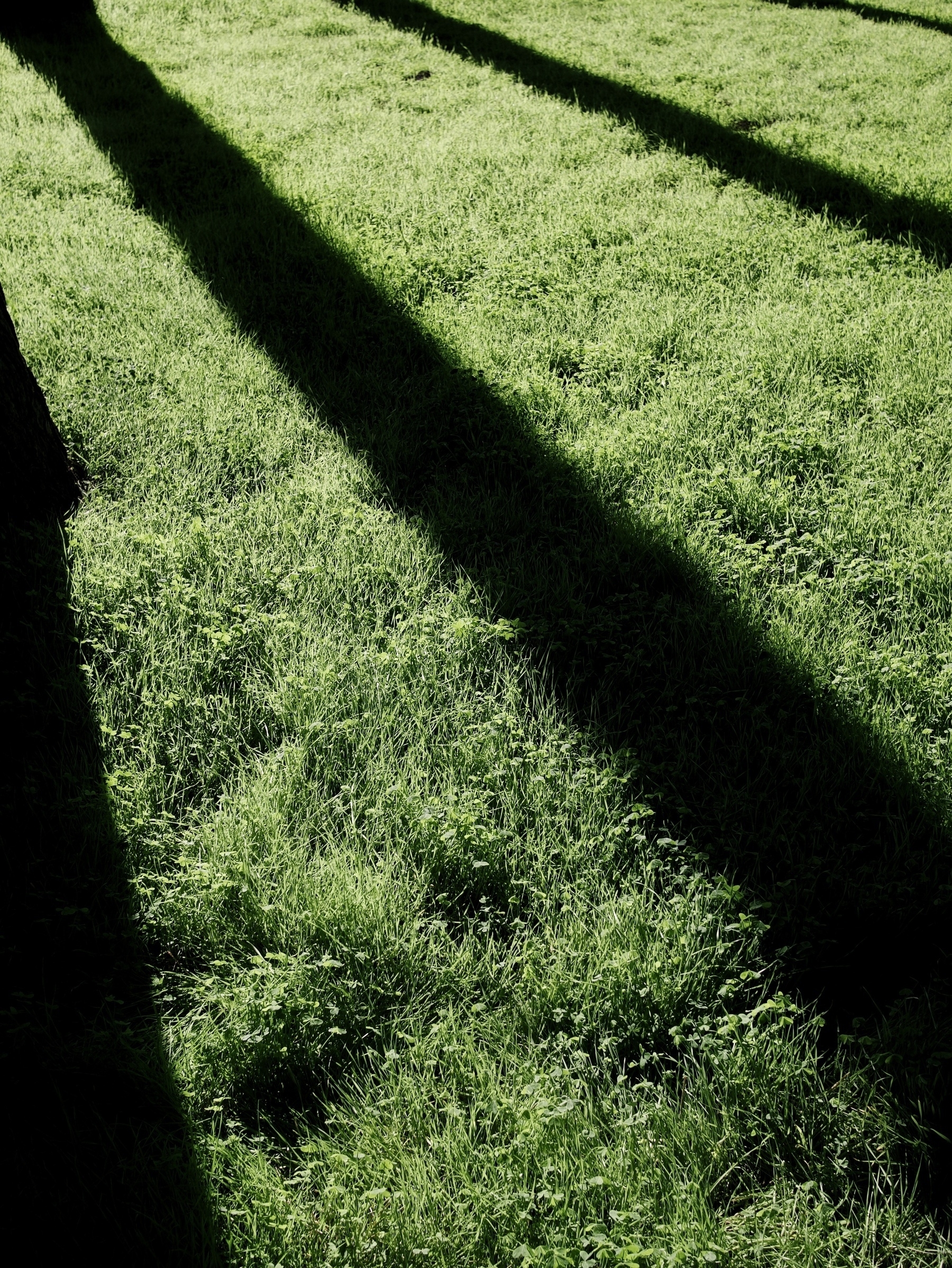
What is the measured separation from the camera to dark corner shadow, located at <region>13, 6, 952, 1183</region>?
223 centimetres

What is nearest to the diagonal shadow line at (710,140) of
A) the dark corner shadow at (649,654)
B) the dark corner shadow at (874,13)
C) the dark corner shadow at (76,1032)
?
the dark corner shadow at (649,654)

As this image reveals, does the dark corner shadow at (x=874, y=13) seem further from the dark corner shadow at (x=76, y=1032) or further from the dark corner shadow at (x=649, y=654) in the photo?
the dark corner shadow at (x=76, y=1032)

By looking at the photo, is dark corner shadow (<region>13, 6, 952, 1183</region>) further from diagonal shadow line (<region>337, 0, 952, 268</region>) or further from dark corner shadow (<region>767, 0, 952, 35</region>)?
dark corner shadow (<region>767, 0, 952, 35</region>)

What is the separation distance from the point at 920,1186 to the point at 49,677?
270 centimetres

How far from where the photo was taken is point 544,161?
685 cm

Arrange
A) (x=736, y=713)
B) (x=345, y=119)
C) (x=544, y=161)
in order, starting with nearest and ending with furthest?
1. (x=736, y=713)
2. (x=544, y=161)
3. (x=345, y=119)

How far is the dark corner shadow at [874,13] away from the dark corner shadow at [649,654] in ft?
28.8

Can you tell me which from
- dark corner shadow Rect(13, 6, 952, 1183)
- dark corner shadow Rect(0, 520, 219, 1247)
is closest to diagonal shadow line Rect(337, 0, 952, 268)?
dark corner shadow Rect(13, 6, 952, 1183)

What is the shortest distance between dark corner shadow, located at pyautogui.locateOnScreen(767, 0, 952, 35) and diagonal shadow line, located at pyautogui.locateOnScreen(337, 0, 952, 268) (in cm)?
409

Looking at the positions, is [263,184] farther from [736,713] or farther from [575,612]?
[736,713]

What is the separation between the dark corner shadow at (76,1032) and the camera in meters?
1.72

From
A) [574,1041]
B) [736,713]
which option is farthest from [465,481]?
[574,1041]

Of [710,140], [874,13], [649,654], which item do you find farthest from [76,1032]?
[874,13]

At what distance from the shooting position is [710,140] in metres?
7.18
